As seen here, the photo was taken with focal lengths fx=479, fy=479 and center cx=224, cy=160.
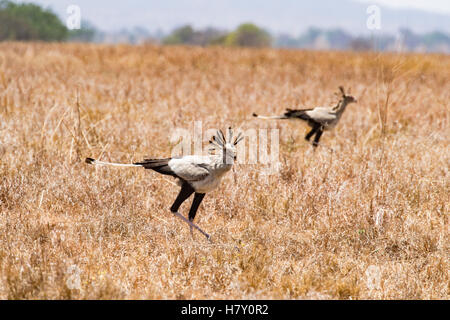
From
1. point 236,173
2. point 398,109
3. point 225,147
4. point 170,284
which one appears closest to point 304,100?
point 398,109

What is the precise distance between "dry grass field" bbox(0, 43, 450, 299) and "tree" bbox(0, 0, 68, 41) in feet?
157

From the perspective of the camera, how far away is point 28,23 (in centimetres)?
6325

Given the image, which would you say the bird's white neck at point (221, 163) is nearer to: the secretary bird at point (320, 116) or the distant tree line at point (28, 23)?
the secretary bird at point (320, 116)

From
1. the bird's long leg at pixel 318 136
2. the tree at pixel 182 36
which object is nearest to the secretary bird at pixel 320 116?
the bird's long leg at pixel 318 136

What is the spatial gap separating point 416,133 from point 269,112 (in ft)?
7.72

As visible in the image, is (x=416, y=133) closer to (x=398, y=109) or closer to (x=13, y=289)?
(x=398, y=109)

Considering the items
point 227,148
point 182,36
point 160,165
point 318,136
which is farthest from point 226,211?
→ point 182,36

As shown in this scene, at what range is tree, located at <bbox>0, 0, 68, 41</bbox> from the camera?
5672cm

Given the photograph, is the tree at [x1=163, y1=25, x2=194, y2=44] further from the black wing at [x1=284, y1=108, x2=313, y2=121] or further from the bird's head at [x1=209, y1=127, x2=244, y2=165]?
the bird's head at [x1=209, y1=127, x2=244, y2=165]

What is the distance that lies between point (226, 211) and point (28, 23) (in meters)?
66.7

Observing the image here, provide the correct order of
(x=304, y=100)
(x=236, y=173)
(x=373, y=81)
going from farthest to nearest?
1. (x=373, y=81)
2. (x=304, y=100)
3. (x=236, y=173)

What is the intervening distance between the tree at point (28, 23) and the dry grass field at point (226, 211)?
157 ft

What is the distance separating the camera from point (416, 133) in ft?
24.3

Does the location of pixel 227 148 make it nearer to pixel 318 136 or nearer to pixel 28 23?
pixel 318 136
